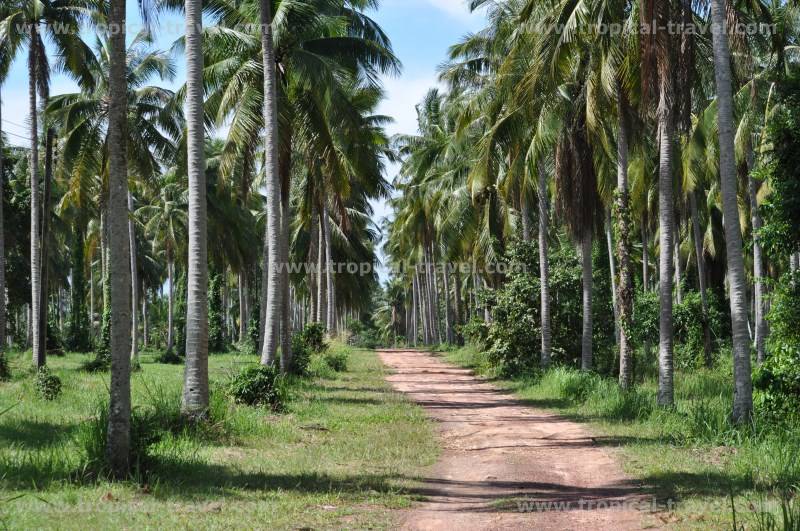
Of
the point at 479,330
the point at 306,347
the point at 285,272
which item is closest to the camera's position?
the point at 285,272

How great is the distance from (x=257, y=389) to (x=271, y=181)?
14.6 feet

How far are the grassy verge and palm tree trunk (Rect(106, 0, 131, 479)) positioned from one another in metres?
5.70

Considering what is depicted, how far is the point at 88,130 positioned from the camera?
25.0 metres

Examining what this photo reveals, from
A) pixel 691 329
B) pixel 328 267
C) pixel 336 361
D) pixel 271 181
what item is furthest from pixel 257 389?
pixel 328 267

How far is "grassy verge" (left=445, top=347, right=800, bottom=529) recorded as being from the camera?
7227 mm

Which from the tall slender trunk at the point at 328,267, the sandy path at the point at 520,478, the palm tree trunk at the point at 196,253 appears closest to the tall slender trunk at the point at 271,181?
the sandy path at the point at 520,478

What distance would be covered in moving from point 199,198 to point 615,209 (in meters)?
9.50

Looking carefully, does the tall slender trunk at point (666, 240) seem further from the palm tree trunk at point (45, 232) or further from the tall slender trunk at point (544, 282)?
the palm tree trunk at point (45, 232)

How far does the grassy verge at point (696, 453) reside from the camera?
7227 millimetres

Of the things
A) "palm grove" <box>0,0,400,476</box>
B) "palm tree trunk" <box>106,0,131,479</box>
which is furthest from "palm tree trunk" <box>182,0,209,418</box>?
"palm tree trunk" <box>106,0,131,479</box>

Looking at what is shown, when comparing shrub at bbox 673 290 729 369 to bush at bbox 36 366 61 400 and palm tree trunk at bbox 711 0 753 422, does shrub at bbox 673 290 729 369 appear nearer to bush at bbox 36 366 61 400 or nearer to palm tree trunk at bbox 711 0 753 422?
palm tree trunk at bbox 711 0 753 422

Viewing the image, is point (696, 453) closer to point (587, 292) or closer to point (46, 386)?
point (587, 292)

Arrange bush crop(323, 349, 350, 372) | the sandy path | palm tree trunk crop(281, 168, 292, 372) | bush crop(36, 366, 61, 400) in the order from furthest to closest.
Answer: bush crop(323, 349, 350, 372) < palm tree trunk crop(281, 168, 292, 372) < bush crop(36, 366, 61, 400) < the sandy path

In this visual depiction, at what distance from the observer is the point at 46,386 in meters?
16.8
